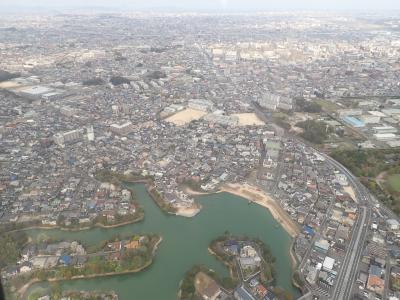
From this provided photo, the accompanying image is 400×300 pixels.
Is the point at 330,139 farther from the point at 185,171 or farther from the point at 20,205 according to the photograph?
the point at 20,205

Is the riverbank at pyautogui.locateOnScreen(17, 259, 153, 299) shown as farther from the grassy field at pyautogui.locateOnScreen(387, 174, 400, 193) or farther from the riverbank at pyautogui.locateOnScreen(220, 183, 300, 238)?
the grassy field at pyautogui.locateOnScreen(387, 174, 400, 193)

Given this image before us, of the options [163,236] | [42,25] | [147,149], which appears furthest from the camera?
[42,25]

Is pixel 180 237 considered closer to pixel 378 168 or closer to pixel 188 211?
pixel 188 211

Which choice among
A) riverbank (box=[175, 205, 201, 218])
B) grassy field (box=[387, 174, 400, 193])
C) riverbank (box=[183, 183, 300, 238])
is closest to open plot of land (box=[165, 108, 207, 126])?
riverbank (box=[183, 183, 300, 238])

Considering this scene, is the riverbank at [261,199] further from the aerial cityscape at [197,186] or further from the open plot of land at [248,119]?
the open plot of land at [248,119]

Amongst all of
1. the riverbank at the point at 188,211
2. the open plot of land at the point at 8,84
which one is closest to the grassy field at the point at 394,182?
the riverbank at the point at 188,211

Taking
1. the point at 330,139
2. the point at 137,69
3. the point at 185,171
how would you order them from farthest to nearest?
the point at 137,69
the point at 330,139
the point at 185,171

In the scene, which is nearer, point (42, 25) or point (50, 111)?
point (50, 111)

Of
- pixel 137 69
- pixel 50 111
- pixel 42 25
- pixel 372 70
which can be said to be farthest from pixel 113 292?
pixel 42 25
